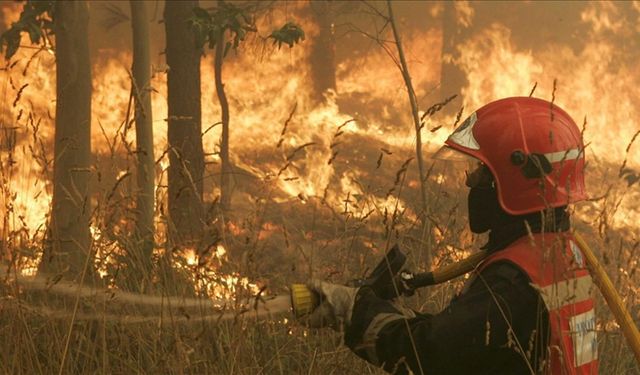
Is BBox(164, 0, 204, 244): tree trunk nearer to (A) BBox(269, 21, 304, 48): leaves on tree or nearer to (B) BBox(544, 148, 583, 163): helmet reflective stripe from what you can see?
(A) BBox(269, 21, 304, 48): leaves on tree

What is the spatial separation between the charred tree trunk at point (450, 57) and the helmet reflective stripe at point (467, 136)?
66.2 feet

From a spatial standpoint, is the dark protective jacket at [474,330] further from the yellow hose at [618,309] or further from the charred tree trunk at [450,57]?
the charred tree trunk at [450,57]

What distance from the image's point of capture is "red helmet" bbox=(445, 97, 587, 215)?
2.95m

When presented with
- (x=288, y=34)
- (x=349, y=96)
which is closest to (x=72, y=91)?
(x=288, y=34)

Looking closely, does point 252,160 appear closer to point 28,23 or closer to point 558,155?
point 28,23

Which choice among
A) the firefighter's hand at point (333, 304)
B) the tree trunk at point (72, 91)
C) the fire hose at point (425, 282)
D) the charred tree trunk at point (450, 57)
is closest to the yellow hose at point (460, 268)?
the fire hose at point (425, 282)

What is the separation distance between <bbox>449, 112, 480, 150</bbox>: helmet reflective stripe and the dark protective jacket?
1.11 feet

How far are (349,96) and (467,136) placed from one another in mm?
21134

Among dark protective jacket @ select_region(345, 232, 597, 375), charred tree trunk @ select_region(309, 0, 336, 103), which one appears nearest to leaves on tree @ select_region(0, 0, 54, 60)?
dark protective jacket @ select_region(345, 232, 597, 375)

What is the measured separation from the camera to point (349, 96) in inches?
949

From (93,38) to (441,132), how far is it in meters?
7.98

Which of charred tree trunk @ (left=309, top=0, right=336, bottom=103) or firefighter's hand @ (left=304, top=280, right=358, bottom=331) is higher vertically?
charred tree trunk @ (left=309, top=0, right=336, bottom=103)

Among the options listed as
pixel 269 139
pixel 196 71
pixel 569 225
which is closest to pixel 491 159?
pixel 569 225

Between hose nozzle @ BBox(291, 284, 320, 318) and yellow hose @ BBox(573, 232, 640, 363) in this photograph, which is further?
hose nozzle @ BBox(291, 284, 320, 318)
